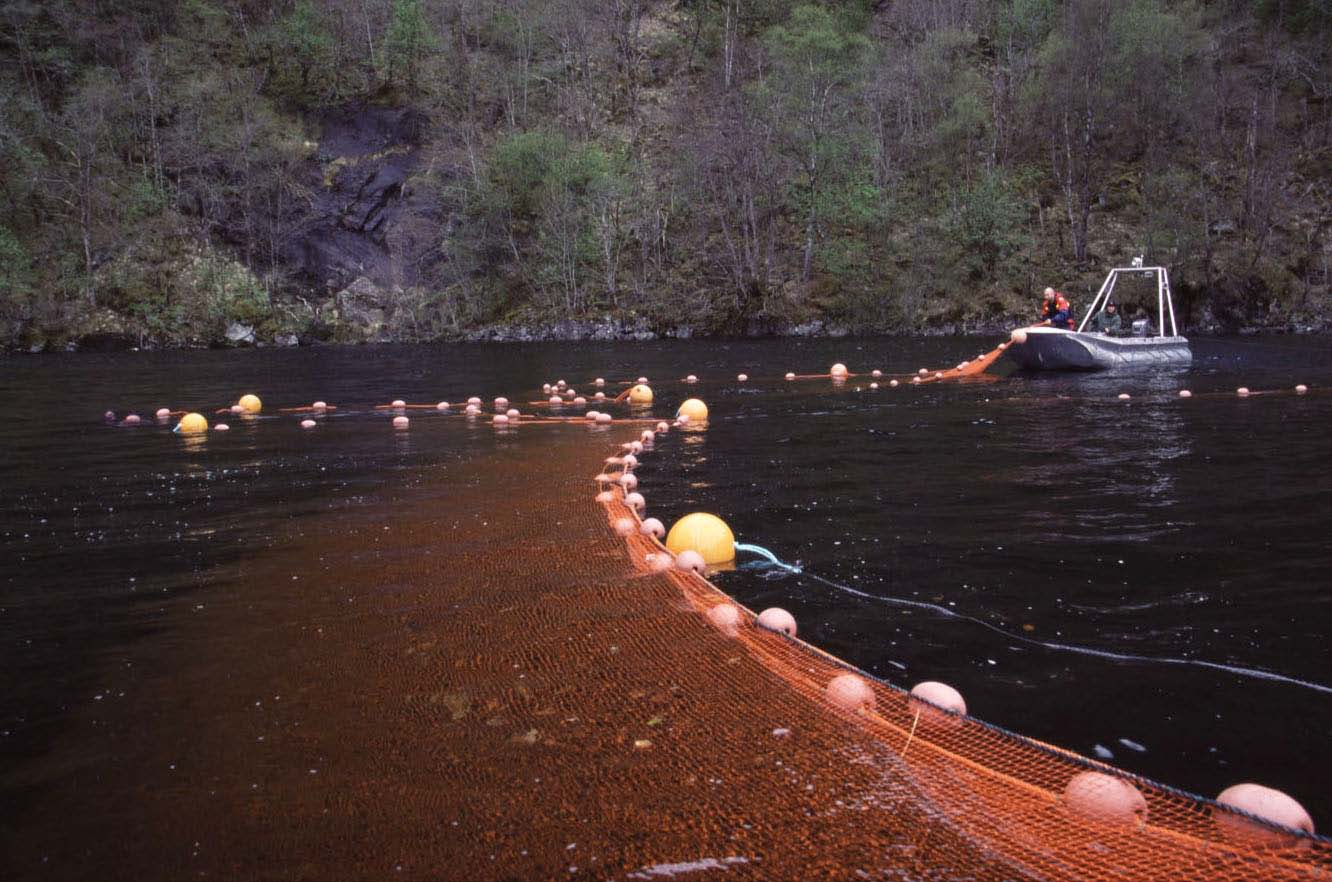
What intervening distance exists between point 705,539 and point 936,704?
108 inches

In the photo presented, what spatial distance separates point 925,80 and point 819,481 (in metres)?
38.4

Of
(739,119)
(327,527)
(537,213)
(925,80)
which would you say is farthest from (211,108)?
(327,527)

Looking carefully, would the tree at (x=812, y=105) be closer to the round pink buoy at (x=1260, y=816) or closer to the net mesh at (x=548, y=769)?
the net mesh at (x=548, y=769)

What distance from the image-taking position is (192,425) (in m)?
13.5

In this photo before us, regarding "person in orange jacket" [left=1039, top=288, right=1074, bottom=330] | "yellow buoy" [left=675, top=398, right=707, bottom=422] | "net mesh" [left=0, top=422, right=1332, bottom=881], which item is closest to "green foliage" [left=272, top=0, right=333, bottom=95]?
"person in orange jacket" [left=1039, top=288, right=1074, bottom=330]

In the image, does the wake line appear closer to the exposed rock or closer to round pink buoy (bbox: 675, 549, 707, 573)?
round pink buoy (bbox: 675, 549, 707, 573)

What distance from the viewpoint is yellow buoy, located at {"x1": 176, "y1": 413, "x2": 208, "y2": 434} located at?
44.1 feet

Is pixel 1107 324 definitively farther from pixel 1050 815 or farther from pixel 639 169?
pixel 639 169

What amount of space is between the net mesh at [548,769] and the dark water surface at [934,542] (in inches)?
16.1

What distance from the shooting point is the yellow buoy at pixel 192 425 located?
13.4 m

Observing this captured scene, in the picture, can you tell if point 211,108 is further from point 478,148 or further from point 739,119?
point 739,119

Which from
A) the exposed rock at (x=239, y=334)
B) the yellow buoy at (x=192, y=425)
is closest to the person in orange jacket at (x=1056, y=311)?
the yellow buoy at (x=192, y=425)

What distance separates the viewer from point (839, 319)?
38.4 metres

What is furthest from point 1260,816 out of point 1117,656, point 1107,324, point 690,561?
point 1107,324
